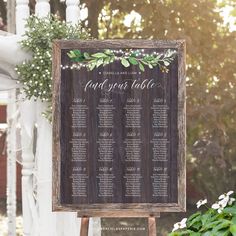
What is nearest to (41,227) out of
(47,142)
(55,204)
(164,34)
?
(47,142)

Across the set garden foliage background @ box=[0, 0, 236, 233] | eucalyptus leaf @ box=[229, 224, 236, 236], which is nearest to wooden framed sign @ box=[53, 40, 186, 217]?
eucalyptus leaf @ box=[229, 224, 236, 236]

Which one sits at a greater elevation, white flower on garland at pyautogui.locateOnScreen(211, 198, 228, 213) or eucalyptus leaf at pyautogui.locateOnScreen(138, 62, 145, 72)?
eucalyptus leaf at pyautogui.locateOnScreen(138, 62, 145, 72)

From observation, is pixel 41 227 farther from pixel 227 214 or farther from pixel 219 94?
pixel 219 94

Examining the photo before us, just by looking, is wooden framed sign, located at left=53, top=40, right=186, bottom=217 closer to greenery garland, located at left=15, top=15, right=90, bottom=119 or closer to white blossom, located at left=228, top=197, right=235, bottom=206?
white blossom, located at left=228, top=197, right=235, bottom=206

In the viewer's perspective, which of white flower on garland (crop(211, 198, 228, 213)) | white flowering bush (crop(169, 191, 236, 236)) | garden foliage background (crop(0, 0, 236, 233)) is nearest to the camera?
white flowering bush (crop(169, 191, 236, 236))

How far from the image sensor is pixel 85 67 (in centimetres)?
396

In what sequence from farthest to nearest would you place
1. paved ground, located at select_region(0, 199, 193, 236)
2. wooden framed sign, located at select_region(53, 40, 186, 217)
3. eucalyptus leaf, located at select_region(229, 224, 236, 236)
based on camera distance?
1. paved ground, located at select_region(0, 199, 193, 236)
2. wooden framed sign, located at select_region(53, 40, 186, 217)
3. eucalyptus leaf, located at select_region(229, 224, 236, 236)

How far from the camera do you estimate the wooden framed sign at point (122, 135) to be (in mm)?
3895

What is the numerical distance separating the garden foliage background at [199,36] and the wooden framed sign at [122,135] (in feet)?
9.74

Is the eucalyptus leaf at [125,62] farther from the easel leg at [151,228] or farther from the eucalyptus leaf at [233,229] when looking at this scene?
the eucalyptus leaf at [233,229]

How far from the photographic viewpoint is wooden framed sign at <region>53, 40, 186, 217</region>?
389 centimetres

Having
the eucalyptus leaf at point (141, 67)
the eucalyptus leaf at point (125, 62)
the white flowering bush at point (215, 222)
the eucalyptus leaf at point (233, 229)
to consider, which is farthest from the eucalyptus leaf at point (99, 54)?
the eucalyptus leaf at point (233, 229)

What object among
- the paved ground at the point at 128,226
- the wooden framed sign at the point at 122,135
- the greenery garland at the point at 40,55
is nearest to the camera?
the wooden framed sign at the point at 122,135

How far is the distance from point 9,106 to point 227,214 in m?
3.03
